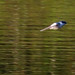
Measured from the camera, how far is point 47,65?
3.40 meters

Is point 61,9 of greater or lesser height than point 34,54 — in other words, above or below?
above

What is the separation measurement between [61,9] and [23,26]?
0.39m

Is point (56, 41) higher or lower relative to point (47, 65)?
higher

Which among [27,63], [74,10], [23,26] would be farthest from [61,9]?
[27,63]

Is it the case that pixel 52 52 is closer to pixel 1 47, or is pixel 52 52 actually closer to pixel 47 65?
pixel 47 65

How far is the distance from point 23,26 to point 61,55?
0.45 meters

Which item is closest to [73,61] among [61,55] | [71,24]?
[61,55]

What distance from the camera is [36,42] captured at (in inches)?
133

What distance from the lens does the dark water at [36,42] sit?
3.37 meters

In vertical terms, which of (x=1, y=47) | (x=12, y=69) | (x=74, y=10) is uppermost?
(x=74, y=10)

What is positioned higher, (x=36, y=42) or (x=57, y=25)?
(x=57, y=25)

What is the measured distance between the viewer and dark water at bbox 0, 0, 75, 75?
3373mm

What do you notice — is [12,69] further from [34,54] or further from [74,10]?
[74,10]

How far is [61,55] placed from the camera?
3.39 meters
